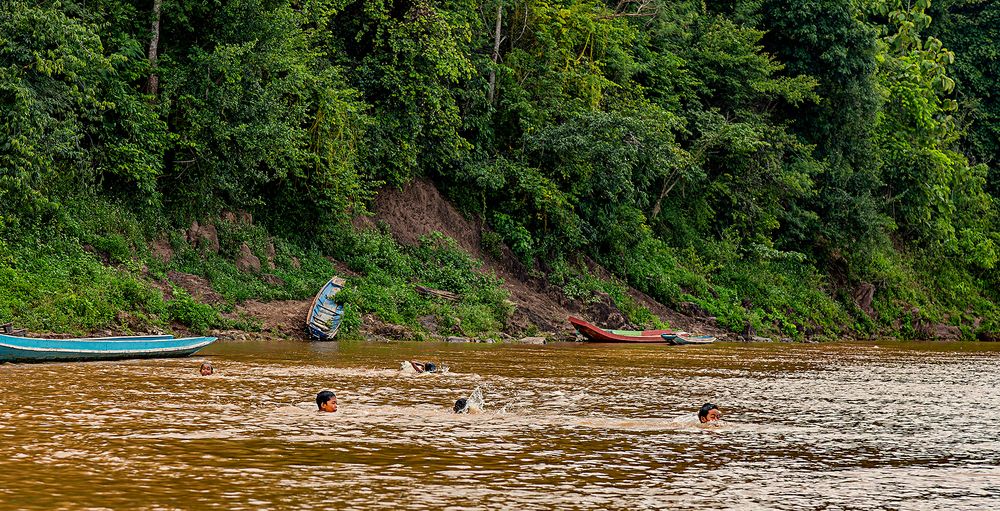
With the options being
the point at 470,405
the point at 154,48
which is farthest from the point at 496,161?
A: the point at 470,405

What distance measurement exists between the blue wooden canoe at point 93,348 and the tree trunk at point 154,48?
10195mm

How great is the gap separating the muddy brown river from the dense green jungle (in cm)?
728

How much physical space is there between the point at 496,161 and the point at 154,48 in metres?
12.9

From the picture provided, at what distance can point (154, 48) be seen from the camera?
99.7 feet

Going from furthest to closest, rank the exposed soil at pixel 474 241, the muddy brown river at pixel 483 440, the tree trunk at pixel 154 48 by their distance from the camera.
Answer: the exposed soil at pixel 474 241, the tree trunk at pixel 154 48, the muddy brown river at pixel 483 440

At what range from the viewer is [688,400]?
16.0 meters

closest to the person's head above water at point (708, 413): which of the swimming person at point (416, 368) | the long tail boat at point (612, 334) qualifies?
the swimming person at point (416, 368)

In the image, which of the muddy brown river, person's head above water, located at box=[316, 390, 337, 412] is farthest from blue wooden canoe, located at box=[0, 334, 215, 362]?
person's head above water, located at box=[316, 390, 337, 412]

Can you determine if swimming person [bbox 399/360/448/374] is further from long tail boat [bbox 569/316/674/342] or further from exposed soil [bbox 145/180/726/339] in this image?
long tail boat [bbox 569/316/674/342]

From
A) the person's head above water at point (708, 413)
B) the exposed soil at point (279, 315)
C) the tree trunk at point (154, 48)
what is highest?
the tree trunk at point (154, 48)

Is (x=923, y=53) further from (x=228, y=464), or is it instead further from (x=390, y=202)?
(x=390, y=202)

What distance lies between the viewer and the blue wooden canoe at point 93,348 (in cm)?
1911

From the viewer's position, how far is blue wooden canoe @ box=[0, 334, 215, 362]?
19.1 meters

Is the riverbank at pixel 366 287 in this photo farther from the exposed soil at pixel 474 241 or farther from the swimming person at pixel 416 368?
the swimming person at pixel 416 368
